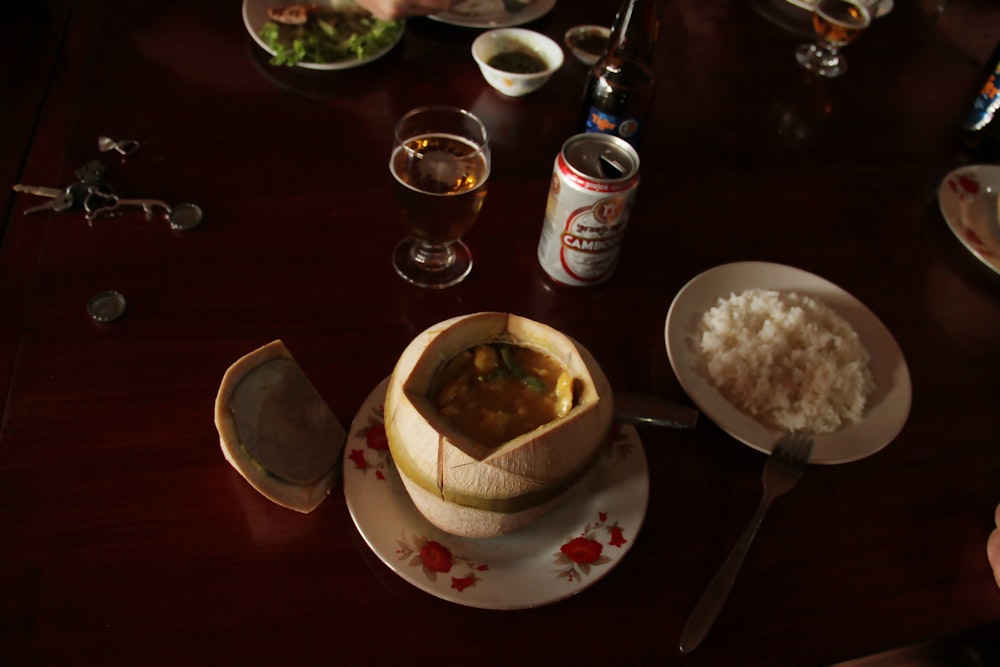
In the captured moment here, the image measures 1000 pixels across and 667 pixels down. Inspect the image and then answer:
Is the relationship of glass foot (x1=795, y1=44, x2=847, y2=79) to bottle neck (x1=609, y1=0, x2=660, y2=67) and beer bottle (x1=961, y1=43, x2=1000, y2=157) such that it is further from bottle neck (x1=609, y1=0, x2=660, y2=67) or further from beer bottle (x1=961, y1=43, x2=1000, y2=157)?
bottle neck (x1=609, y1=0, x2=660, y2=67)

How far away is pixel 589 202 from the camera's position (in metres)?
0.82

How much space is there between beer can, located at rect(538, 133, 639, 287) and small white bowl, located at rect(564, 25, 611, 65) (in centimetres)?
51

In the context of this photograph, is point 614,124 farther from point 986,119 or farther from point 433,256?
point 986,119

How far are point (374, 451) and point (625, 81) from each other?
64 cm

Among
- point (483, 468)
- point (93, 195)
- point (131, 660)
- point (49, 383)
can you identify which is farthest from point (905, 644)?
point (93, 195)

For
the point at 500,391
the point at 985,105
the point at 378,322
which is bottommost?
the point at 378,322

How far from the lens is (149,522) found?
0.67 meters

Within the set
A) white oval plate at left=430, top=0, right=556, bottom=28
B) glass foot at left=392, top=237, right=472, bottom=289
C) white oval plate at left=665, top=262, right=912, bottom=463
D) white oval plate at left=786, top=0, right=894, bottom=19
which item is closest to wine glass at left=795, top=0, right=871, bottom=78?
white oval plate at left=786, top=0, right=894, bottom=19

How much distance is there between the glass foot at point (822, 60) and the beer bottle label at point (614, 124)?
59 centimetres

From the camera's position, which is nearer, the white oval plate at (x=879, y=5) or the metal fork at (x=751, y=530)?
the metal fork at (x=751, y=530)

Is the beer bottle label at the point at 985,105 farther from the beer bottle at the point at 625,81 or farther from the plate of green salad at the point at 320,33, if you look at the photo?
the plate of green salad at the point at 320,33

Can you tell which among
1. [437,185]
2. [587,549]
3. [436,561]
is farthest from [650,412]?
[437,185]

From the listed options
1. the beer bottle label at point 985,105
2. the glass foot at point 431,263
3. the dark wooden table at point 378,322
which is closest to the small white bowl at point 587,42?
the dark wooden table at point 378,322

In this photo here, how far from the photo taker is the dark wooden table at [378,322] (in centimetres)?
64
